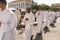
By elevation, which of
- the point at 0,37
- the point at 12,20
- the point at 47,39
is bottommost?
the point at 47,39

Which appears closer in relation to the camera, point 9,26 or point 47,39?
point 9,26

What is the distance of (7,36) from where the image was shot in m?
5.83

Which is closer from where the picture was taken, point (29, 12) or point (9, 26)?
point (9, 26)

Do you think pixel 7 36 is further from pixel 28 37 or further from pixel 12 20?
pixel 28 37

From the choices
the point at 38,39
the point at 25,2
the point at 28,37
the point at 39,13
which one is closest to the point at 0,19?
the point at 28,37

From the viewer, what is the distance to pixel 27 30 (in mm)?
11055

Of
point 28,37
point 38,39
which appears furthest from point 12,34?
point 38,39

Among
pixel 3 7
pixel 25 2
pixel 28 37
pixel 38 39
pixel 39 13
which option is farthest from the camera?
pixel 25 2

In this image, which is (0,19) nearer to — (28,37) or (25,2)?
(28,37)

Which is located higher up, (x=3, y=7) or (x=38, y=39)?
(x=3, y=7)

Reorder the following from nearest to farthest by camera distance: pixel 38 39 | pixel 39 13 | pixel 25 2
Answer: pixel 38 39, pixel 39 13, pixel 25 2

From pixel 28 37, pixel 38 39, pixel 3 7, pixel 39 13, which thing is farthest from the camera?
pixel 39 13

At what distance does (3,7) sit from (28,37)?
17.9 feet

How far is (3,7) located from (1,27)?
49cm
